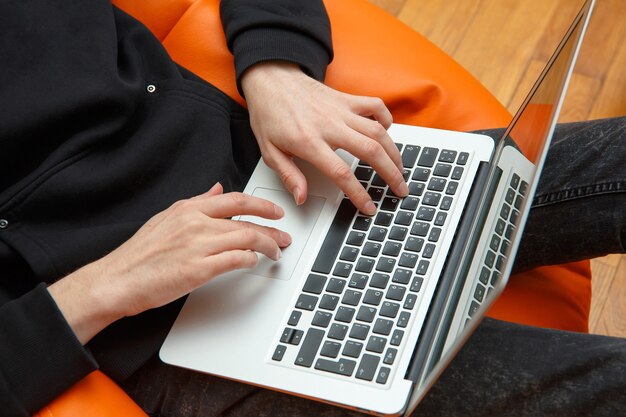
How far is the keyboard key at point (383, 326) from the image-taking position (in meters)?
0.86

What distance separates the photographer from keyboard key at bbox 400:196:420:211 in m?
0.97

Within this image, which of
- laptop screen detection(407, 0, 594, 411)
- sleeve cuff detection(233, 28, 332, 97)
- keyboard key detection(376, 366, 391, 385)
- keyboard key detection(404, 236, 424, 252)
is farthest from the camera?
sleeve cuff detection(233, 28, 332, 97)

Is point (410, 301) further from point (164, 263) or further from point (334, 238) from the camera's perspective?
point (164, 263)

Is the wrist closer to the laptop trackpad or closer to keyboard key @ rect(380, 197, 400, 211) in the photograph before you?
the laptop trackpad

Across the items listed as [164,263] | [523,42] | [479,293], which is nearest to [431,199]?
[479,293]

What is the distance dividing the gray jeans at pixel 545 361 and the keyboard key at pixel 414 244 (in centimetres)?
12

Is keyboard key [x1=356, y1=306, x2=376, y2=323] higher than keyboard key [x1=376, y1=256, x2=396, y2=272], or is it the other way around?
keyboard key [x1=376, y1=256, x2=396, y2=272]

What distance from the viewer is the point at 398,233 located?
0.94 meters

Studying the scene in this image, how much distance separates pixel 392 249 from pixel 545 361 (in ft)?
0.71

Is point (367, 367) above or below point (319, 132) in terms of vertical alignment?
below

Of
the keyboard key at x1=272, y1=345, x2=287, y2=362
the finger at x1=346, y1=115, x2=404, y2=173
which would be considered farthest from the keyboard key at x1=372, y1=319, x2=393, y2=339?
the finger at x1=346, y1=115, x2=404, y2=173

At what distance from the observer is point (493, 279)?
2.40 feet

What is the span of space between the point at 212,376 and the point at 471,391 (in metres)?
0.30

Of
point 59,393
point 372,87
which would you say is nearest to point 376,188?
point 372,87
